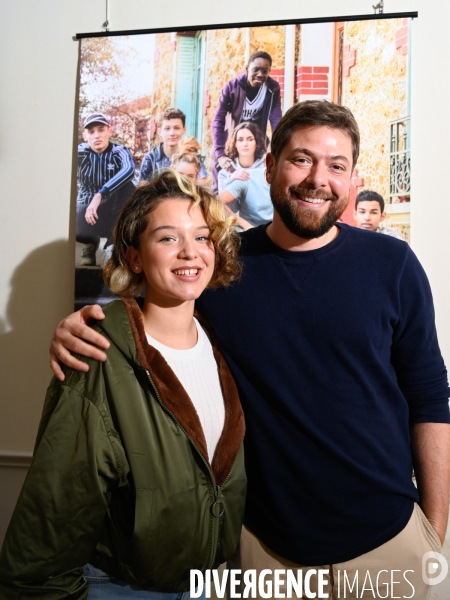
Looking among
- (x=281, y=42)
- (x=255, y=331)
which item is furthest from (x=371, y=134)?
(x=255, y=331)

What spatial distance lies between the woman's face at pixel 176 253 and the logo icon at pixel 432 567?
991 millimetres

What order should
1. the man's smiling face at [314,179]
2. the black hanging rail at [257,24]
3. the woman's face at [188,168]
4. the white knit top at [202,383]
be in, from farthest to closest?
the woman's face at [188,168], the black hanging rail at [257,24], the man's smiling face at [314,179], the white knit top at [202,383]

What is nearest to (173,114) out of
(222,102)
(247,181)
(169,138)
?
(169,138)

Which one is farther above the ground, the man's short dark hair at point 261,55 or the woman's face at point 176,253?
the man's short dark hair at point 261,55

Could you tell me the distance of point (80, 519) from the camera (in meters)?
1.17

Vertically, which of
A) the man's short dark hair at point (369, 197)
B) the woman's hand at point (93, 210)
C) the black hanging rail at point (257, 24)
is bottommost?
the woman's hand at point (93, 210)

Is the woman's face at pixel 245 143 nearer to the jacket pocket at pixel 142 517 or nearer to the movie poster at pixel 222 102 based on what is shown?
the movie poster at pixel 222 102

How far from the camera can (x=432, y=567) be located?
4.74 feet

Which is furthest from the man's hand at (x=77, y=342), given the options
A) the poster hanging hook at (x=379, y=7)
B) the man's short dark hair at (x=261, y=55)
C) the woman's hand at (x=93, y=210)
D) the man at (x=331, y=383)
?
the poster hanging hook at (x=379, y=7)

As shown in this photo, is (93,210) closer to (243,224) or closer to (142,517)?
(243,224)

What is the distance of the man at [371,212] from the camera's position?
201cm

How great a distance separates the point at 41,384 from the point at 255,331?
122cm

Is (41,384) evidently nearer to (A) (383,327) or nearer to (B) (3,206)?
(B) (3,206)

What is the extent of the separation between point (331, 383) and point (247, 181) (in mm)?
1002
